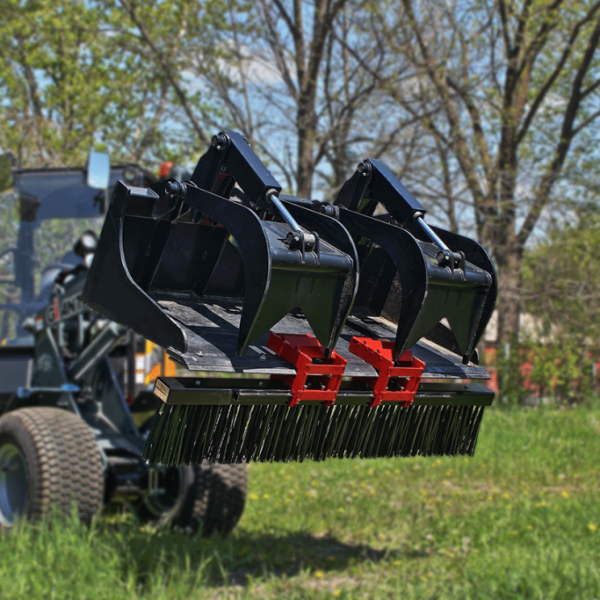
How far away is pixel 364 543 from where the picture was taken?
450 centimetres

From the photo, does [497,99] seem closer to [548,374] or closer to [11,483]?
[548,374]

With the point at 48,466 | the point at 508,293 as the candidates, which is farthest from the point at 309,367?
the point at 508,293

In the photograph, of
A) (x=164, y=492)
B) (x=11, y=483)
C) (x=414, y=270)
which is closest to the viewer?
(x=414, y=270)

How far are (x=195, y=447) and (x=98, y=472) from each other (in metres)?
2.07

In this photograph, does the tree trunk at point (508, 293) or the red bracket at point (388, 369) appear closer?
the red bracket at point (388, 369)

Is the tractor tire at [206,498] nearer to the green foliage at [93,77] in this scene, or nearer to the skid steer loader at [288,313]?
the skid steer loader at [288,313]

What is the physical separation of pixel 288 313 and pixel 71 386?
2.61 m

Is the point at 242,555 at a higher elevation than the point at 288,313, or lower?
lower

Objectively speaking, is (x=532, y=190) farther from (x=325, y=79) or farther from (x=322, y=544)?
(x=322, y=544)

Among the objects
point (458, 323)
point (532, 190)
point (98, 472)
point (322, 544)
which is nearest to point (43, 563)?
point (98, 472)

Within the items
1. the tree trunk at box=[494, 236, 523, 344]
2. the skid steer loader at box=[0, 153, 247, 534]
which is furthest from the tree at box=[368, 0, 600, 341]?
the skid steer loader at box=[0, 153, 247, 534]

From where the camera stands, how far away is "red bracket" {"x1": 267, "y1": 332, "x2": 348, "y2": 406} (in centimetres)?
209

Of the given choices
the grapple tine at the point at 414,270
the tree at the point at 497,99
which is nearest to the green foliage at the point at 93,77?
the tree at the point at 497,99

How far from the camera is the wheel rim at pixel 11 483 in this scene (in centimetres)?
400
